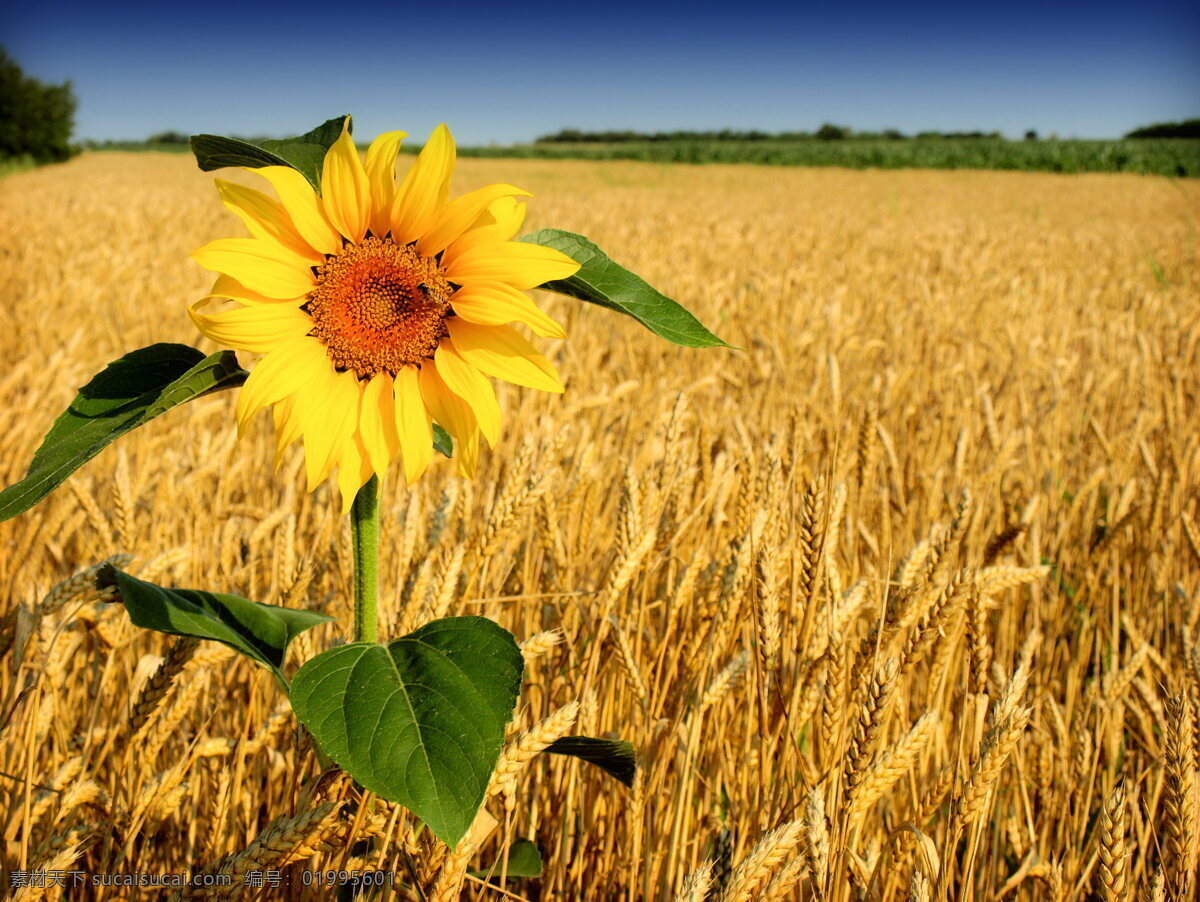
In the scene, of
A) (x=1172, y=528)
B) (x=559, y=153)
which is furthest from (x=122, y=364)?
(x=559, y=153)

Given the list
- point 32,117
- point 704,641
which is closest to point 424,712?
point 704,641

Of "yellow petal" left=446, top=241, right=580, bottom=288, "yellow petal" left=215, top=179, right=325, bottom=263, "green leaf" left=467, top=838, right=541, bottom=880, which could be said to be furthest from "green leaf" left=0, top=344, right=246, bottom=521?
"green leaf" left=467, top=838, right=541, bottom=880

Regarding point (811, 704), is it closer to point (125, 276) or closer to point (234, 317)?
point (234, 317)

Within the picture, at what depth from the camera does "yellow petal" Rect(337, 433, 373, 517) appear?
827mm

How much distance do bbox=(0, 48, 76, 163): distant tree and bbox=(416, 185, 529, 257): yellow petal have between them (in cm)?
4388

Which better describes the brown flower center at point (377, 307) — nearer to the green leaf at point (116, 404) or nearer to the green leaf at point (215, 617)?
the green leaf at point (116, 404)

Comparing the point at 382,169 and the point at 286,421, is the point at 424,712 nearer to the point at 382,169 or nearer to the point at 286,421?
the point at 286,421

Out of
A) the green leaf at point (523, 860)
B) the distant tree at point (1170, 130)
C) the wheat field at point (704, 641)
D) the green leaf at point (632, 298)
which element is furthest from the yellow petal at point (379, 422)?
the distant tree at point (1170, 130)

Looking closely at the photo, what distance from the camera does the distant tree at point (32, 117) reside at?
36.4 metres

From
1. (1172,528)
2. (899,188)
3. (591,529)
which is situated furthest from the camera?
(899,188)

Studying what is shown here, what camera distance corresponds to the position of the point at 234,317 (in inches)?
31.4

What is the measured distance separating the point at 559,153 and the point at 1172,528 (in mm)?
62076

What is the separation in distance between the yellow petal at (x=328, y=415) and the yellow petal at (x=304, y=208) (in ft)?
0.42

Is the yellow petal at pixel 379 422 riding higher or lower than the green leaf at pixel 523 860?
higher
